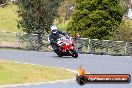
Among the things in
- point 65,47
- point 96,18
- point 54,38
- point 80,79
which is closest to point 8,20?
point 96,18

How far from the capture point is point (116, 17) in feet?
135

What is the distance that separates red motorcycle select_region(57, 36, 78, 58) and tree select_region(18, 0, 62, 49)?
9480 millimetres

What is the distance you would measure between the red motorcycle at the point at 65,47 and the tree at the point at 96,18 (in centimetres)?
1296

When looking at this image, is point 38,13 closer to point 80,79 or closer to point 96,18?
point 96,18

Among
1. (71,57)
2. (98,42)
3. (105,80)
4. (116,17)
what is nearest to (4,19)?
(116,17)

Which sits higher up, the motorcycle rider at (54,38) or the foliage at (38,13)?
the foliage at (38,13)

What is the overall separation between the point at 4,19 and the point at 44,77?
66244 millimetres

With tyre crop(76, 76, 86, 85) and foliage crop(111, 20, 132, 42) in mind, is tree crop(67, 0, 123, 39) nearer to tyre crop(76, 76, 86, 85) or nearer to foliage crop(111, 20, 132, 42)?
foliage crop(111, 20, 132, 42)

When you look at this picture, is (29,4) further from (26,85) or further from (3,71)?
(26,85)

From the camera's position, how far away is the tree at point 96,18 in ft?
128

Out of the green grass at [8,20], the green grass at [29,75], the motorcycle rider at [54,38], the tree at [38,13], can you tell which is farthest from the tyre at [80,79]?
the green grass at [8,20]

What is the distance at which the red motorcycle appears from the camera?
25.4m

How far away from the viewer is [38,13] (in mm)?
35500

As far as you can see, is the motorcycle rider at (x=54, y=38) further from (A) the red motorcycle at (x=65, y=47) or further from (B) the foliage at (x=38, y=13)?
(B) the foliage at (x=38, y=13)
